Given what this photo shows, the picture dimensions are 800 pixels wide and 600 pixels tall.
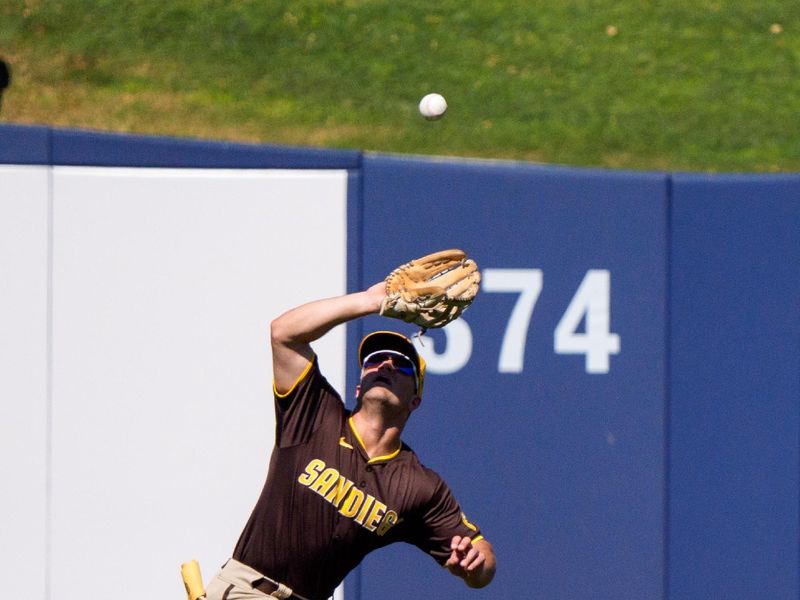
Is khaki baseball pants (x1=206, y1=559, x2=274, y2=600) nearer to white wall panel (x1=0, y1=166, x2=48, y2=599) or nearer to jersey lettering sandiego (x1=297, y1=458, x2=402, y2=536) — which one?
jersey lettering sandiego (x1=297, y1=458, x2=402, y2=536)

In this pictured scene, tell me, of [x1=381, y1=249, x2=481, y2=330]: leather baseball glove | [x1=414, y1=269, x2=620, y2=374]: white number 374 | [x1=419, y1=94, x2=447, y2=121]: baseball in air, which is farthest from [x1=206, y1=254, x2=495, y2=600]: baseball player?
[x1=419, y1=94, x2=447, y2=121]: baseball in air

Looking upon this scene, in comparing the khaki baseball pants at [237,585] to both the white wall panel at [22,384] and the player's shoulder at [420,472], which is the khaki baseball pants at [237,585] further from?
the white wall panel at [22,384]

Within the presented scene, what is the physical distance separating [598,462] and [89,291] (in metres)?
2.25

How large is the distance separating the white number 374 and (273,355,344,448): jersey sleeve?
126 centimetres

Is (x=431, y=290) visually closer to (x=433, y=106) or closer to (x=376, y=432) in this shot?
(x=376, y=432)

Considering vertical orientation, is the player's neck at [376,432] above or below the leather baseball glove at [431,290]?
below

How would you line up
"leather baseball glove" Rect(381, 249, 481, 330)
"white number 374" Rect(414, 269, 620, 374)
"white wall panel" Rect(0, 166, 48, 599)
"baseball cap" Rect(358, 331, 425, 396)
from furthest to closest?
"white number 374" Rect(414, 269, 620, 374), "white wall panel" Rect(0, 166, 48, 599), "baseball cap" Rect(358, 331, 425, 396), "leather baseball glove" Rect(381, 249, 481, 330)

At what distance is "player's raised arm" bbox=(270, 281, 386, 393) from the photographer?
3.24 m

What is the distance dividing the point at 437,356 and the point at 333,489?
1443mm

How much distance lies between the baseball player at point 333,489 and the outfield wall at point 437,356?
1146mm

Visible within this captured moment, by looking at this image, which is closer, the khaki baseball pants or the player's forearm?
the player's forearm

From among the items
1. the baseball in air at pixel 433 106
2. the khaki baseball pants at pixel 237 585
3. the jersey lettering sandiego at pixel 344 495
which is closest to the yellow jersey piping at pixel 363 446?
the jersey lettering sandiego at pixel 344 495

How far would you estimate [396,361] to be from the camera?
354cm

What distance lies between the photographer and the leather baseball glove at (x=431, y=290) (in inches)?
124
